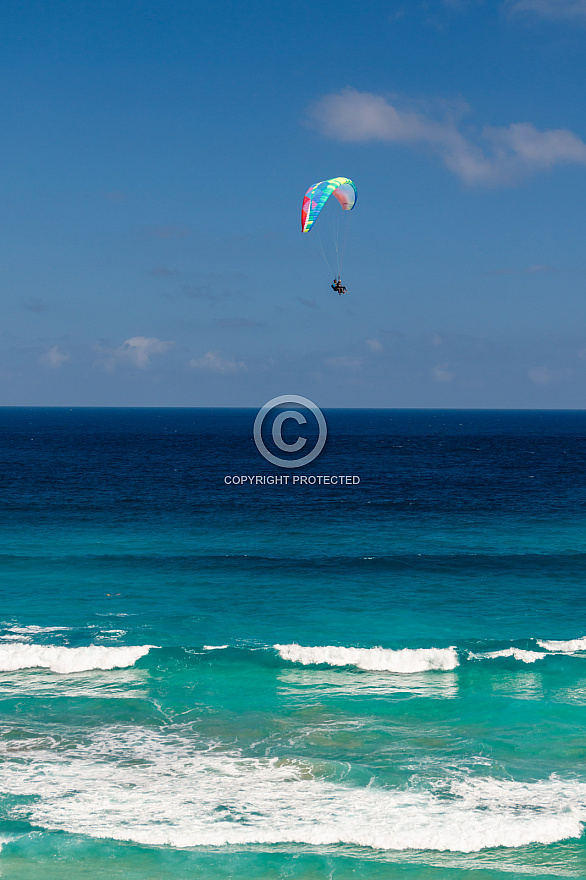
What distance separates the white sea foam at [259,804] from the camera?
16.0 meters

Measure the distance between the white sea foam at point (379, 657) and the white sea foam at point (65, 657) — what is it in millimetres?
Answer: 6516

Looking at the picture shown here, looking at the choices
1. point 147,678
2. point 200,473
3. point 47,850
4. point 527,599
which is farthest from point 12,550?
point 200,473

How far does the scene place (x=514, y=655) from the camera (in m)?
27.0

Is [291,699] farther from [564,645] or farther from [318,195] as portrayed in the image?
[318,195]

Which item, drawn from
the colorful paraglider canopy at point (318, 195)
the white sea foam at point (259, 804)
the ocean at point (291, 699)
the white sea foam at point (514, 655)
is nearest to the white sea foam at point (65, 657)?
the ocean at point (291, 699)

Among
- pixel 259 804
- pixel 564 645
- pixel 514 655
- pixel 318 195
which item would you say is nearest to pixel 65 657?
pixel 259 804

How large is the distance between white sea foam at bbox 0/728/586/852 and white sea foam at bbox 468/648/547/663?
28.0ft

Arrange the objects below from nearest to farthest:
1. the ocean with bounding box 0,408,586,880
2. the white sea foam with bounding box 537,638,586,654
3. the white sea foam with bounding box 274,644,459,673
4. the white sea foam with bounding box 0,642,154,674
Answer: the ocean with bounding box 0,408,586,880 → the white sea foam with bounding box 0,642,154,674 → the white sea foam with bounding box 274,644,459,673 → the white sea foam with bounding box 537,638,586,654

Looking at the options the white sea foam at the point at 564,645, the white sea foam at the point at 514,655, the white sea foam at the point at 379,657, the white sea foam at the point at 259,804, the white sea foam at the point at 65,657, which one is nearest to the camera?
the white sea foam at the point at 259,804

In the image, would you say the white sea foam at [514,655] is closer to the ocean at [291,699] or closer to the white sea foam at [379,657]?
the ocean at [291,699]

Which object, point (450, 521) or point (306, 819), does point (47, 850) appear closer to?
point (306, 819)

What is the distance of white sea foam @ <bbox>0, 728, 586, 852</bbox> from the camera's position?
16031mm

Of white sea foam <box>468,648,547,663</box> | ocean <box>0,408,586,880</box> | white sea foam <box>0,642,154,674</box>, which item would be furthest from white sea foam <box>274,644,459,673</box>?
white sea foam <box>0,642,154,674</box>

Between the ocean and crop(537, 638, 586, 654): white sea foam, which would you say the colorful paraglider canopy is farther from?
crop(537, 638, 586, 654): white sea foam
